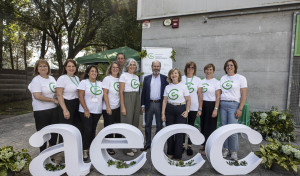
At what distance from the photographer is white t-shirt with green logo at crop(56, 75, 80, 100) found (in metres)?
2.89

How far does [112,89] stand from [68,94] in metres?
0.70

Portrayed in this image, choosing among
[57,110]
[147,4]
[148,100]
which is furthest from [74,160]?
[147,4]

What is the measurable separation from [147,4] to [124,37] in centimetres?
465

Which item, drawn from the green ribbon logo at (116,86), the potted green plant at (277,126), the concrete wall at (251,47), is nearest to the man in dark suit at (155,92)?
the green ribbon logo at (116,86)

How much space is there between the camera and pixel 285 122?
431cm

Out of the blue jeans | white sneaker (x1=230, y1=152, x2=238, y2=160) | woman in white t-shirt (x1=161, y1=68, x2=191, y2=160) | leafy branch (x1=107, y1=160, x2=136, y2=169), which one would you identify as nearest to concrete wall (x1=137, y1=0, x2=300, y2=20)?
the blue jeans

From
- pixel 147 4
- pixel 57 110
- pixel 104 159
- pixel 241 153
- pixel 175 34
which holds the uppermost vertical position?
pixel 147 4

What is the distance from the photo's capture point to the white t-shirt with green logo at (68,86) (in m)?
2.89

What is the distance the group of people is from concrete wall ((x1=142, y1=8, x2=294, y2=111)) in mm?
3150

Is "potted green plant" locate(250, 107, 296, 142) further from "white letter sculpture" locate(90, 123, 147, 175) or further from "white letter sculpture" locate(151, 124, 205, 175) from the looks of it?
"white letter sculpture" locate(90, 123, 147, 175)

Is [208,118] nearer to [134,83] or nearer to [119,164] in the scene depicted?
[134,83]

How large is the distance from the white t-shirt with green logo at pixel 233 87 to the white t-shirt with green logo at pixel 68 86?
8.26 feet

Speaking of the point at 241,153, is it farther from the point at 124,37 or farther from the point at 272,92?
the point at 124,37

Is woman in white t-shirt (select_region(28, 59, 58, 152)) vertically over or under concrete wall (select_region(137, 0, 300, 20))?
under
